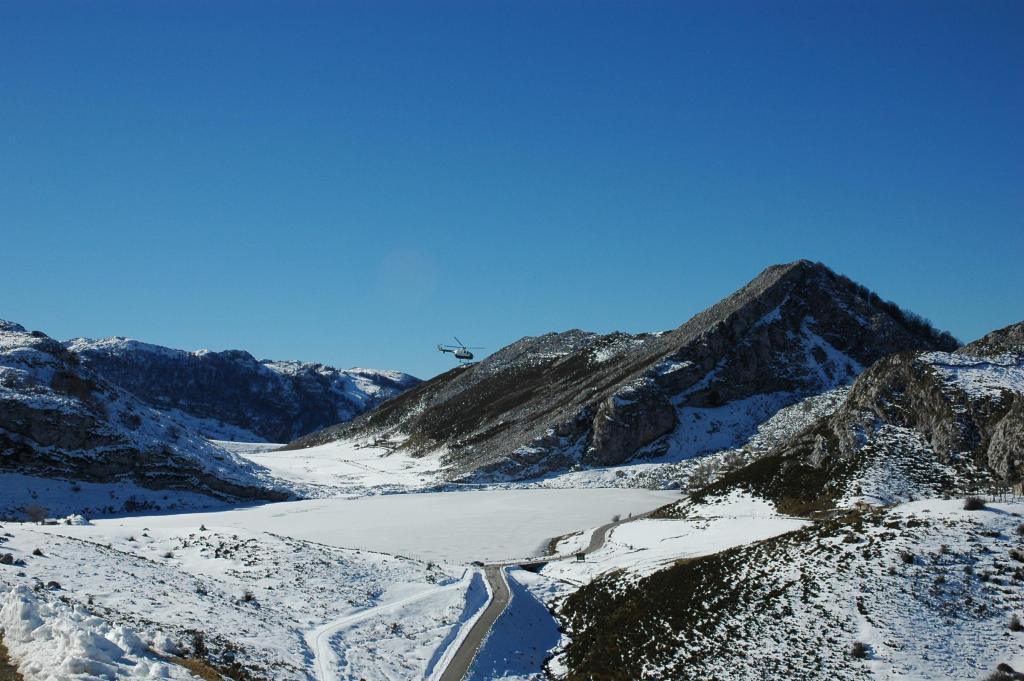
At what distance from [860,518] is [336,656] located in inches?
852

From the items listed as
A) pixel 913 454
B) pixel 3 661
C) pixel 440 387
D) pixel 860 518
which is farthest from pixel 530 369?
pixel 3 661

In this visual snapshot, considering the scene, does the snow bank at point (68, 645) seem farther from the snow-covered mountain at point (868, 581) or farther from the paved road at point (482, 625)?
the snow-covered mountain at point (868, 581)

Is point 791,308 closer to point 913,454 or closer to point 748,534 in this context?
point 913,454

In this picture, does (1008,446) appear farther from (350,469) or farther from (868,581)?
(350,469)

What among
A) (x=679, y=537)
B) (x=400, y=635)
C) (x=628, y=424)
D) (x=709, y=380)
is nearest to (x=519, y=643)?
(x=400, y=635)

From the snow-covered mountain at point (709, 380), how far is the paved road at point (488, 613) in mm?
30227

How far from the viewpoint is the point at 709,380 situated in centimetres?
7906

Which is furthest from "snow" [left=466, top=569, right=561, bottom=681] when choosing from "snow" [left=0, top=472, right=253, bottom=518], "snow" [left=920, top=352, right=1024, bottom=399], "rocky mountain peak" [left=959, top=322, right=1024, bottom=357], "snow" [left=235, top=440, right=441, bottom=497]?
"snow" [left=235, top=440, right=441, bottom=497]

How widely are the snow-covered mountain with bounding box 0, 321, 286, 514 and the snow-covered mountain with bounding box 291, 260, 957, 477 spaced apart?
28.0m

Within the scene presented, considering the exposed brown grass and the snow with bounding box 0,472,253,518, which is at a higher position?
the snow with bounding box 0,472,253,518

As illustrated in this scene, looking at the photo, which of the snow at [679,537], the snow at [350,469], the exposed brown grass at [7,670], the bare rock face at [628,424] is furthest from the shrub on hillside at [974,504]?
the snow at [350,469]

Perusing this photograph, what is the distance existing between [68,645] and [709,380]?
233ft

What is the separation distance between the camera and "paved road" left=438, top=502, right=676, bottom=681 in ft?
80.8

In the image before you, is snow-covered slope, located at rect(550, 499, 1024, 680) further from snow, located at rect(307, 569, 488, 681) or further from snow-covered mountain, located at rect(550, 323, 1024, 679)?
snow, located at rect(307, 569, 488, 681)
